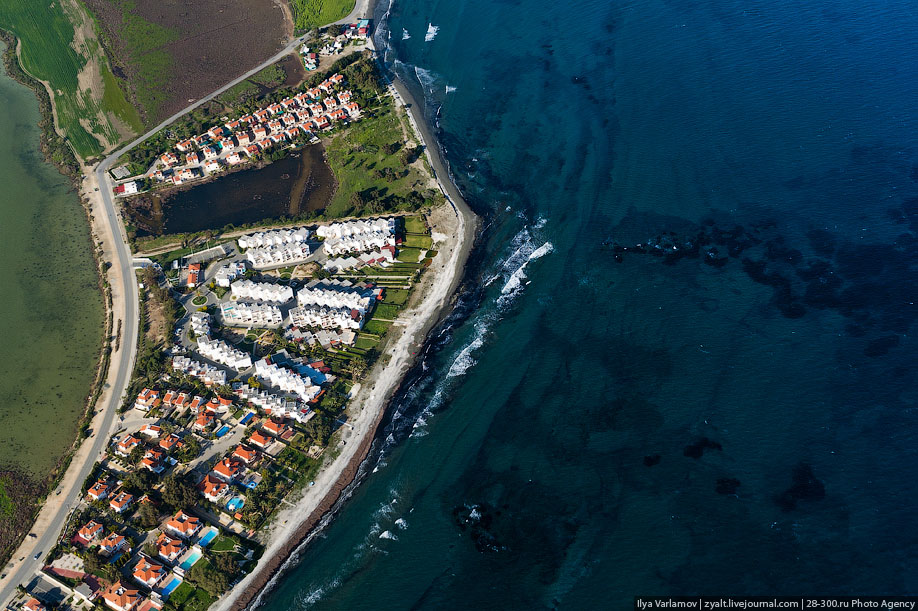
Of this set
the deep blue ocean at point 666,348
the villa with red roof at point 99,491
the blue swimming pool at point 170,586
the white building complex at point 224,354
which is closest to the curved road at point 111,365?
the villa with red roof at point 99,491

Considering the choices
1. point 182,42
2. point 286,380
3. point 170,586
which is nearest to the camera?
point 170,586

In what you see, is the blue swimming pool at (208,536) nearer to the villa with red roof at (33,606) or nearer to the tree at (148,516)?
the tree at (148,516)

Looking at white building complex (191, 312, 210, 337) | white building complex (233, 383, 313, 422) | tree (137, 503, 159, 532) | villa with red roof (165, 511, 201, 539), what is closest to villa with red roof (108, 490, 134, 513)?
tree (137, 503, 159, 532)

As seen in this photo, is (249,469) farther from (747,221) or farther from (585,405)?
(747,221)

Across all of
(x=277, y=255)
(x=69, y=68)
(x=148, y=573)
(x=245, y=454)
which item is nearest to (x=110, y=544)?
(x=148, y=573)

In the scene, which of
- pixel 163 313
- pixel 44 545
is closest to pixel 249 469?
pixel 44 545

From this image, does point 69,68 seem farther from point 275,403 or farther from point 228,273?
point 275,403

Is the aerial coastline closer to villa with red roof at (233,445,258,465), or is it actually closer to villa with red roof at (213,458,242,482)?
villa with red roof at (213,458,242,482)

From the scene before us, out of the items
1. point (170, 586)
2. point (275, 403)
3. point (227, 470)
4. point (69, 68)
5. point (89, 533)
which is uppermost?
point (69, 68)
